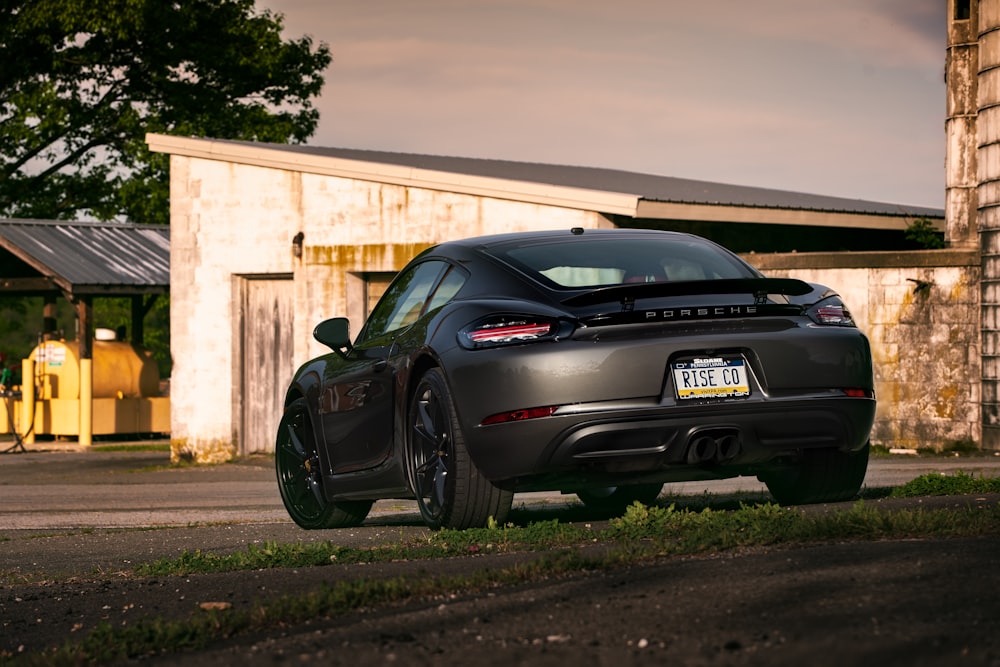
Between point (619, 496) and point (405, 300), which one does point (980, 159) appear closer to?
point (619, 496)

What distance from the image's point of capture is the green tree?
40406mm

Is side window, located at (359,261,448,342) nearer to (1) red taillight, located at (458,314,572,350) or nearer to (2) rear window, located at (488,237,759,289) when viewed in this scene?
(2) rear window, located at (488,237,759,289)

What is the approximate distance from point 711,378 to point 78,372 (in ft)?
67.7

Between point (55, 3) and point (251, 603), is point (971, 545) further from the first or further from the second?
point (55, 3)

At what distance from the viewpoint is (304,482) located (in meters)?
9.55

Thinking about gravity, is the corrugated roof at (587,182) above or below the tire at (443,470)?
above

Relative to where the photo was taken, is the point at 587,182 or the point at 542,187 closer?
the point at 542,187

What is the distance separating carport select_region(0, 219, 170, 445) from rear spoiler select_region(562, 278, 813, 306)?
1908cm

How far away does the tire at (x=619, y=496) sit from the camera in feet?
31.5

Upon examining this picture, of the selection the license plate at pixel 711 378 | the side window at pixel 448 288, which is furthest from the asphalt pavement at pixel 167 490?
the license plate at pixel 711 378

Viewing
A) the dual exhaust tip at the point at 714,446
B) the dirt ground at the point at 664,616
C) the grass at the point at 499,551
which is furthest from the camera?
the dual exhaust tip at the point at 714,446

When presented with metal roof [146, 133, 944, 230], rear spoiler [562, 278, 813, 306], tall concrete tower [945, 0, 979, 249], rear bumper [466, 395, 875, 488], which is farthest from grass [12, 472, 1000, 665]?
Answer: tall concrete tower [945, 0, 979, 249]

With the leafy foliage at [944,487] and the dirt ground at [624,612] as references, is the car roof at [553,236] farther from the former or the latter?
the dirt ground at [624,612]

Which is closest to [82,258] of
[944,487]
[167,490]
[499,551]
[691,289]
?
[167,490]
